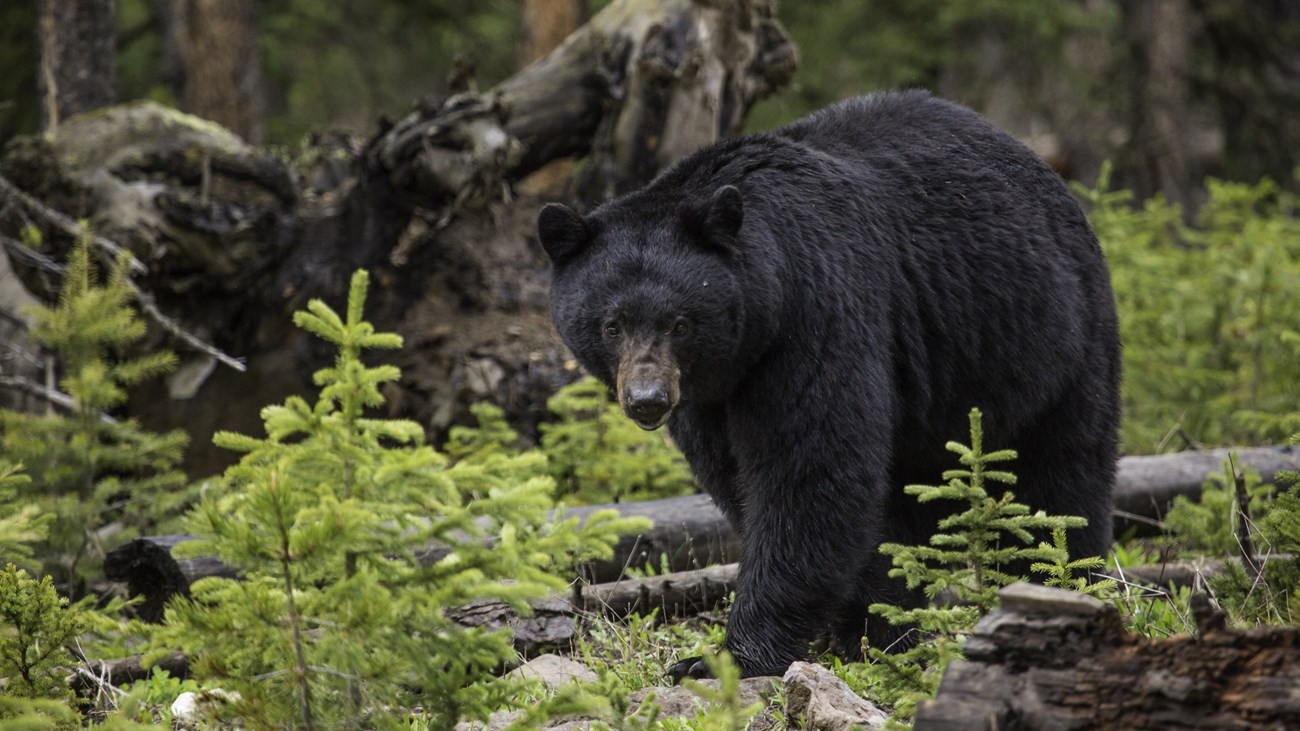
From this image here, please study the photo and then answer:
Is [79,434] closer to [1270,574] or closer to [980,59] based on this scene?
[1270,574]

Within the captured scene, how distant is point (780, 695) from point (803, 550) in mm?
555

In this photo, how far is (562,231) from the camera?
4.53m

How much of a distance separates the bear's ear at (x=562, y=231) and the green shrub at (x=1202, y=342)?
4370mm

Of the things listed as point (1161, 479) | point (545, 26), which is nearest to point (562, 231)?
point (1161, 479)

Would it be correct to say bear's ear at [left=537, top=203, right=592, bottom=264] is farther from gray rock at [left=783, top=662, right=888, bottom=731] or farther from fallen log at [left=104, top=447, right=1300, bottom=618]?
gray rock at [left=783, top=662, right=888, bottom=731]

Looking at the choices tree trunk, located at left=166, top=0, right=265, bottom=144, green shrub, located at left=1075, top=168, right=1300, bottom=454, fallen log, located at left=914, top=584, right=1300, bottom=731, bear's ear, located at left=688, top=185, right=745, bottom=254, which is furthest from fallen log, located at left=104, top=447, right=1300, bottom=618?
tree trunk, located at left=166, top=0, right=265, bottom=144

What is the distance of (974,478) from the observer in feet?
10.2

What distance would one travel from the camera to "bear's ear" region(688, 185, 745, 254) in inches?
168

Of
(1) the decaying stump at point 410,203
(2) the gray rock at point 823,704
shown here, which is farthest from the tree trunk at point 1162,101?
(2) the gray rock at point 823,704

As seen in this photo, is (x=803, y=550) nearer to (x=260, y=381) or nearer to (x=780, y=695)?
(x=780, y=695)

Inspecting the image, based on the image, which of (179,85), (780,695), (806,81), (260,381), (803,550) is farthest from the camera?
(806,81)

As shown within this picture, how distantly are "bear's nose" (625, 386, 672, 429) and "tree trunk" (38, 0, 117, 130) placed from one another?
222 inches

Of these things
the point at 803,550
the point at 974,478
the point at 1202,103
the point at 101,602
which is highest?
the point at 1202,103

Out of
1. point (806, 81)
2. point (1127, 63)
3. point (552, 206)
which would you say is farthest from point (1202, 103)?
point (552, 206)
